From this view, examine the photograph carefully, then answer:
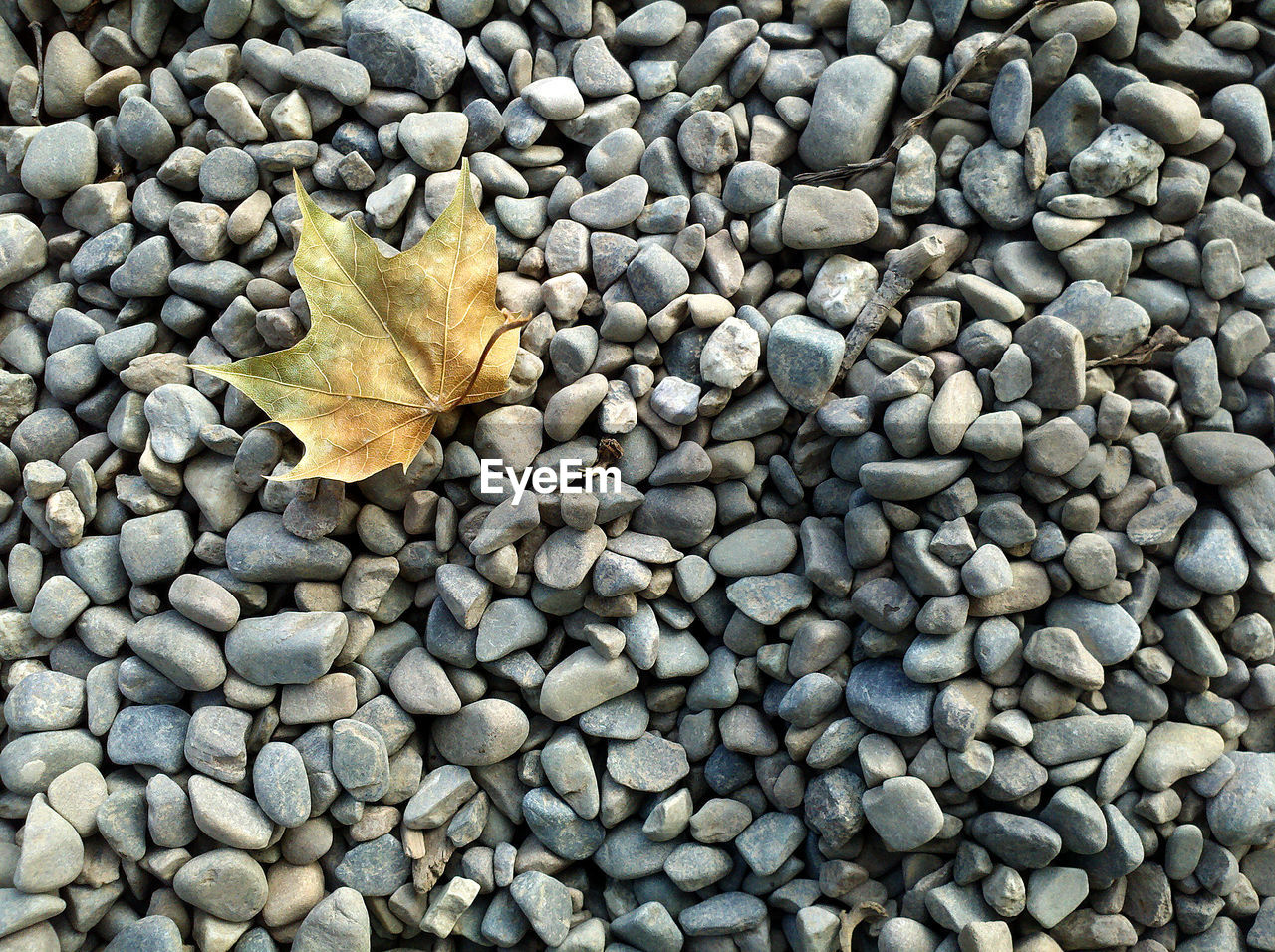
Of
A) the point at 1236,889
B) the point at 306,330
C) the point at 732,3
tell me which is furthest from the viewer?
the point at 732,3

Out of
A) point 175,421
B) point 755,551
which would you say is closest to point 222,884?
point 175,421

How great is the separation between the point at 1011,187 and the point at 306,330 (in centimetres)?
137

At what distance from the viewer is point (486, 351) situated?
1.56 metres

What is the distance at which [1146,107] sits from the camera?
1.65m

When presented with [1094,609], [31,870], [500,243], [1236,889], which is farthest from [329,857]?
[1236,889]

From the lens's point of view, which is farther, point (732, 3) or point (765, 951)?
point (732, 3)

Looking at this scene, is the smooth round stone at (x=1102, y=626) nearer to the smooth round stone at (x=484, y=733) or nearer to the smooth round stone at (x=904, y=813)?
the smooth round stone at (x=904, y=813)

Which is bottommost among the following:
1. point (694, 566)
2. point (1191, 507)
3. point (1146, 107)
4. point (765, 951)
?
point (765, 951)

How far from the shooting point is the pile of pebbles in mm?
1551

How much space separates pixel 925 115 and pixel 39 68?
187cm

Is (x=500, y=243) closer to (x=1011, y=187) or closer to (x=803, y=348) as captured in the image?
(x=803, y=348)

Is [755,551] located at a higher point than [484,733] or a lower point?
higher

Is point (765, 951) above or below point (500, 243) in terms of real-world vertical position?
below

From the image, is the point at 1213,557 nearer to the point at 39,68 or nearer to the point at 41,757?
the point at 41,757
